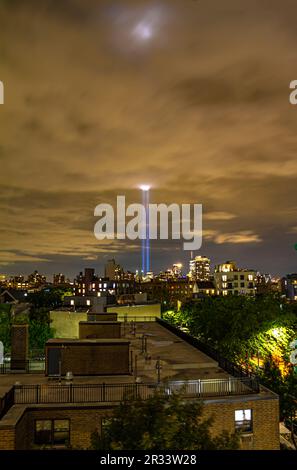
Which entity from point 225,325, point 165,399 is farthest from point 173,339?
point 165,399

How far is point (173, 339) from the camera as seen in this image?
127ft

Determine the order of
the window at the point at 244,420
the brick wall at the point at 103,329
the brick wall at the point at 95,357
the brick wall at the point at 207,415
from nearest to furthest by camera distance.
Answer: the brick wall at the point at 207,415 < the window at the point at 244,420 < the brick wall at the point at 95,357 < the brick wall at the point at 103,329

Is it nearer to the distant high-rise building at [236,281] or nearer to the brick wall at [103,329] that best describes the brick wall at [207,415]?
the brick wall at [103,329]

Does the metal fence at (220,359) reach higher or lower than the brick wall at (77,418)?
higher

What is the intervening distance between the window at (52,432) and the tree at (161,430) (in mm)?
6210

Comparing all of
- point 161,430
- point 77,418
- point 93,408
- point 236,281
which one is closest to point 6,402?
point 77,418

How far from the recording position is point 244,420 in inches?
790

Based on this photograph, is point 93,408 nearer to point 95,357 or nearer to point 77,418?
point 77,418

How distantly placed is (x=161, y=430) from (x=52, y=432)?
8.95 meters

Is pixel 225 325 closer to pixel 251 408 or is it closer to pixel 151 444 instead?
pixel 251 408

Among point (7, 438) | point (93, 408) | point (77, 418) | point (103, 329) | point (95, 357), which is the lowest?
point (77, 418)

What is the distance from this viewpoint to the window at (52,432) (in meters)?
19.1

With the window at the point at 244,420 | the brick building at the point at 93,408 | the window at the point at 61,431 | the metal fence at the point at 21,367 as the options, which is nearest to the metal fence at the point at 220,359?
the brick building at the point at 93,408

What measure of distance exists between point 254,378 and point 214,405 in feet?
10.8
